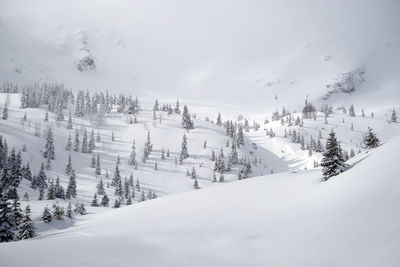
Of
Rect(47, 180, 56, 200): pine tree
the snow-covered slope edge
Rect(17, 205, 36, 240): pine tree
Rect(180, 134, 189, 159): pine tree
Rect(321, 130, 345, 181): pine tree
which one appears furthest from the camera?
Rect(180, 134, 189, 159): pine tree

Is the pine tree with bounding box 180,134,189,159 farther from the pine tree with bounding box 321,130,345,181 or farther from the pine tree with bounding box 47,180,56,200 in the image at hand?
the pine tree with bounding box 321,130,345,181

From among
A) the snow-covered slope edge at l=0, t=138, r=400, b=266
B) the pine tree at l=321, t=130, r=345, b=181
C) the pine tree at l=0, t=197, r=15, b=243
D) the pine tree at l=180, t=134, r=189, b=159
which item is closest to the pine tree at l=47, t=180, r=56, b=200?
the pine tree at l=0, t=197, r=15, b=243

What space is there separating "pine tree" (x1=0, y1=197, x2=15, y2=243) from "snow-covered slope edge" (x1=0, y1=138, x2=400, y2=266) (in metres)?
23.3

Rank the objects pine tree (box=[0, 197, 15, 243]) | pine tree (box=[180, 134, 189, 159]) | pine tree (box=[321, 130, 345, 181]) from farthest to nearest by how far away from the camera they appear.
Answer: pine tree (box=[180, 134, 189, 159]) < pine tree (box=[0, 197, 15, 243]) < pine tree (box=[321, 130, 345, 181])

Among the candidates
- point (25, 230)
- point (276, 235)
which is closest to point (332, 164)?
point (276, 235)

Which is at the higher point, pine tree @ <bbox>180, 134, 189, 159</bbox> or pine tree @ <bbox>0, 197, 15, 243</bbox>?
pine tree @ <bbox>180, 134, 189, 159</bbox>

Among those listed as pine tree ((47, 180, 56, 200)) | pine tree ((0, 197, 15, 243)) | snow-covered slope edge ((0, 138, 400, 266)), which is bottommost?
pine tree ((47, 180, 56, 200))

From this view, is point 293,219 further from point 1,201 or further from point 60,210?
point 60,210

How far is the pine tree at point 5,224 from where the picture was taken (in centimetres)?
3531

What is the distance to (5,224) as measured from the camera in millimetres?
35875

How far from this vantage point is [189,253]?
14742 millimetres

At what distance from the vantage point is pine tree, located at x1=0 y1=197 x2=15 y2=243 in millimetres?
35312

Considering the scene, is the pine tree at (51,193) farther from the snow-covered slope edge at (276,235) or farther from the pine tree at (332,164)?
the pine tree at (332,164)

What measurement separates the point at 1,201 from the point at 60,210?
2590cm
